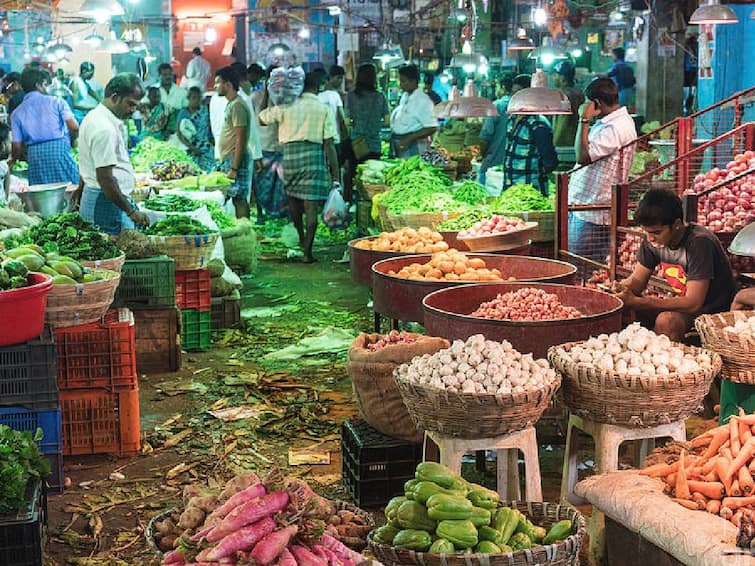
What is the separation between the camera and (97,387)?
6582 millimetres

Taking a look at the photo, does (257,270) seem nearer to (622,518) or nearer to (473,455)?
(473,455)

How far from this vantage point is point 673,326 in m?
6.52

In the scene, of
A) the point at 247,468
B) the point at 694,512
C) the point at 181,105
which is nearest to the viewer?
the point at 694,512

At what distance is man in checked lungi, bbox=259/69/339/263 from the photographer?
43.5 feet

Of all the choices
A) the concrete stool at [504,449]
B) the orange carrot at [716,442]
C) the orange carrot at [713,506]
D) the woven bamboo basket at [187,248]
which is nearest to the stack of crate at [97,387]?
the woven bamboo basket at [187,248]

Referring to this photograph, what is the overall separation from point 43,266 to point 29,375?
800 millimetres

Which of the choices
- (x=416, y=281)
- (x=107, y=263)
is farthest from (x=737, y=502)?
(x=107, y=263)

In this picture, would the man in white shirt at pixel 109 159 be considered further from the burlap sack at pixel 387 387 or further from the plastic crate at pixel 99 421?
the burlap sack at pixel 387 387

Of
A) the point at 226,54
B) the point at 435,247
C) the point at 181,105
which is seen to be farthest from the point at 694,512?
the point at 226,54

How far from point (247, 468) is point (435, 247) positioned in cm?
281

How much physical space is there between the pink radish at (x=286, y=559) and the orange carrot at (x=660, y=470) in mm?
1910

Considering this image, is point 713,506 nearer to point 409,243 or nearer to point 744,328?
point 744,328

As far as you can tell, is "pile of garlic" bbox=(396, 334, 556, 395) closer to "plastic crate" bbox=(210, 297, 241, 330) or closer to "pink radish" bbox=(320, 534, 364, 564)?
"pink radish" bbox=(320, 534, 364, 564)

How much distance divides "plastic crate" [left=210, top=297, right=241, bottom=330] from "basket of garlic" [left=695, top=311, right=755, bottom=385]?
220 inches
